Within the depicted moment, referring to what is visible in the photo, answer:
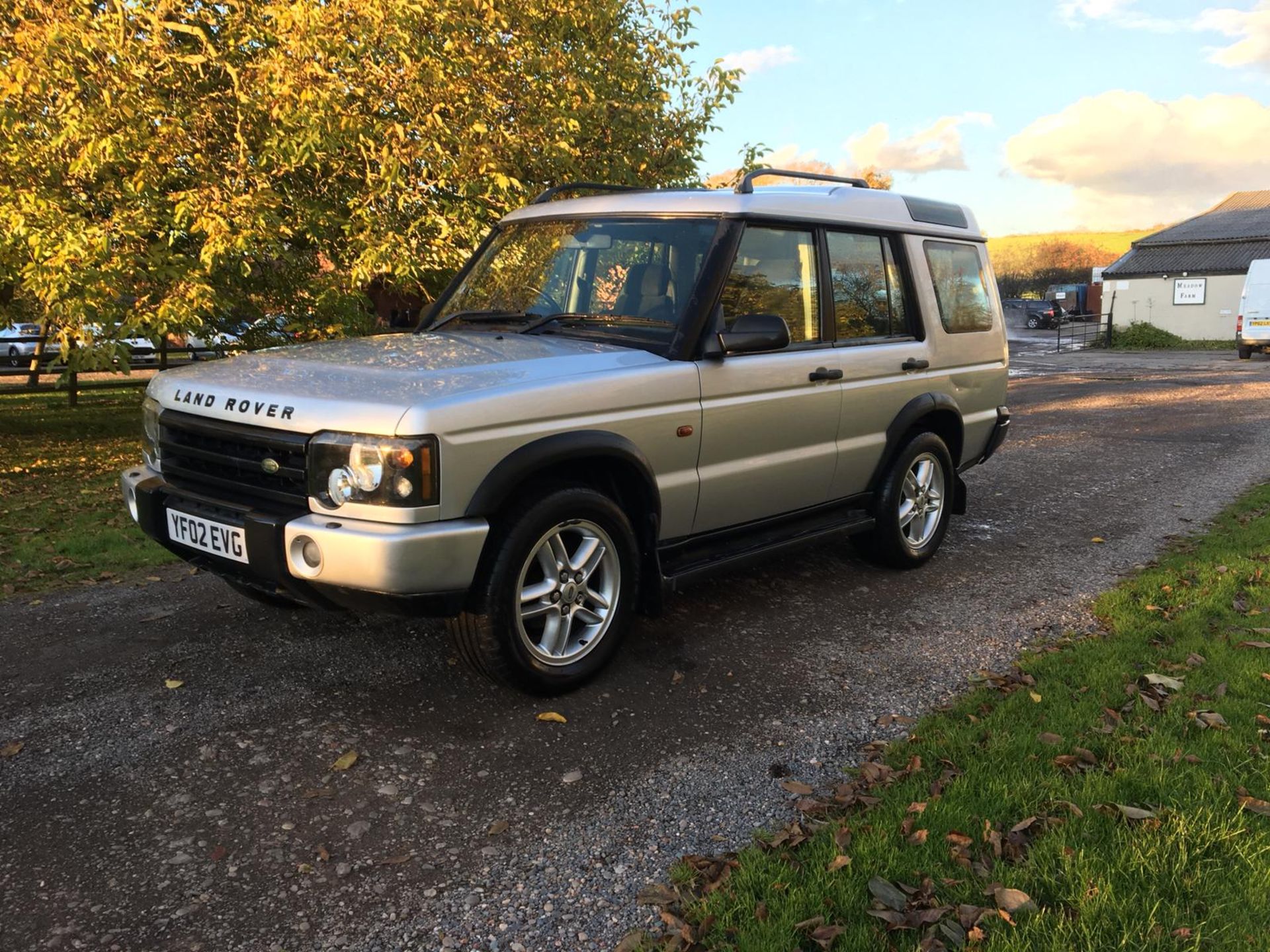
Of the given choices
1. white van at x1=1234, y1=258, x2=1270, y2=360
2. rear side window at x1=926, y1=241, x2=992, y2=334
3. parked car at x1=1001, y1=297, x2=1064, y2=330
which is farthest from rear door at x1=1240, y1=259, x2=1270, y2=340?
rear side window at x1=926, y1=241, x2=992, y2=334

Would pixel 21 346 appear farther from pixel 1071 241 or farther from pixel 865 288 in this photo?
pixel 1071 241

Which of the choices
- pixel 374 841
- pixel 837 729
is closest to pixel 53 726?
pixel 374 841

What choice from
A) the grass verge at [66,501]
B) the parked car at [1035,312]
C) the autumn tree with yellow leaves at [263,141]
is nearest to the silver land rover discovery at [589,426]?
the grass verge at [66,501]

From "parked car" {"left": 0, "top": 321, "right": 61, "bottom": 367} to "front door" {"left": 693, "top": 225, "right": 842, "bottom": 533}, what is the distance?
13.8m

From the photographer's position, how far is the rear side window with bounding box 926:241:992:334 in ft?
19.2

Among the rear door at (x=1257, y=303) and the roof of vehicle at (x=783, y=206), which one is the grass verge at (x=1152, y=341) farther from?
the roof of vehicle at (x=783, y=206)

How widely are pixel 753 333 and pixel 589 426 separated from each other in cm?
90

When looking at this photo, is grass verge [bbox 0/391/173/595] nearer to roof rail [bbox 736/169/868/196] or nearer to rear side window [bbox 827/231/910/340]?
roof rail [bbox 736/169/868/196]

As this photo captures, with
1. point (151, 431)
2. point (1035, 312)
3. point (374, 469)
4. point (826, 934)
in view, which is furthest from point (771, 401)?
point (1035, 312)

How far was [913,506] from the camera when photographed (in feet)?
19.0

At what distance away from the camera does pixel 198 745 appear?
3.46 m

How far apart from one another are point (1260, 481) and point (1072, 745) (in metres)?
6.68

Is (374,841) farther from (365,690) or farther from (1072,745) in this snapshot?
(1072,745)

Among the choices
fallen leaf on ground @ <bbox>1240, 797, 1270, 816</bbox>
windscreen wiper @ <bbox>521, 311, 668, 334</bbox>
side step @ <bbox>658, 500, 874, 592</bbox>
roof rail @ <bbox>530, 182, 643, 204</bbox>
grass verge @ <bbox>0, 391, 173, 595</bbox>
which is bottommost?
fallen leaf on ground @ <bbox>1240, 797, 1270, 816</bbox>
